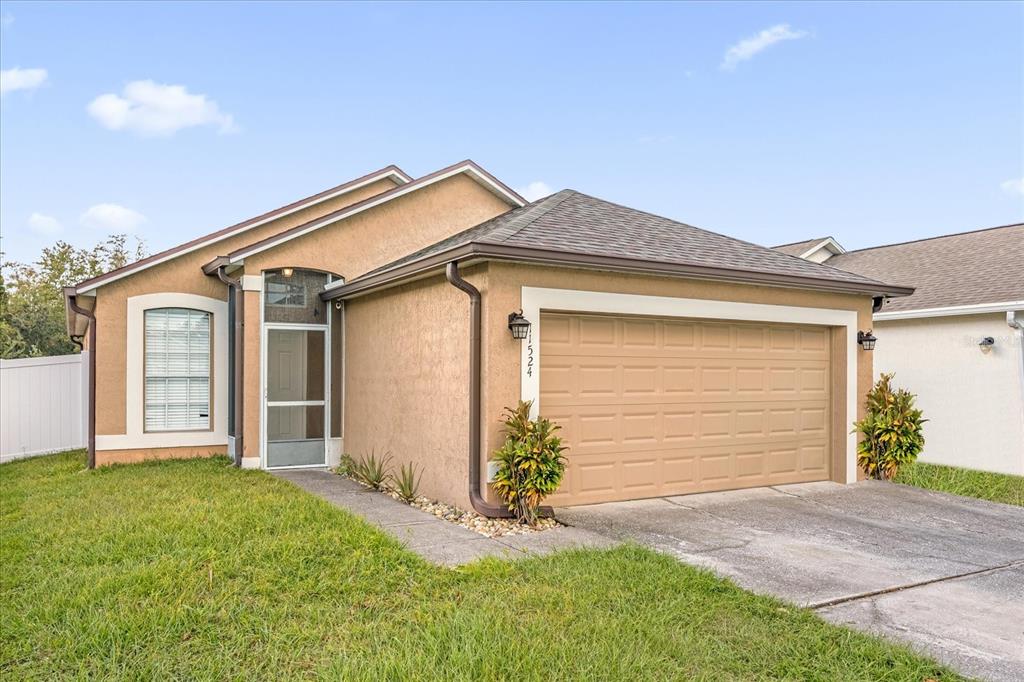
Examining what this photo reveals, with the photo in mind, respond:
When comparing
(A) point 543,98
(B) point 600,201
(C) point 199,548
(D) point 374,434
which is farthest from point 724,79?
(C) point 199,548

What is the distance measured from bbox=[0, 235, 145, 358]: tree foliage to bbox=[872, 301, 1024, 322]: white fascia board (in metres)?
30.8

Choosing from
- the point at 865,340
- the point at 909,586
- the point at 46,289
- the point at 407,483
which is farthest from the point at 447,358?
the point at 46,289

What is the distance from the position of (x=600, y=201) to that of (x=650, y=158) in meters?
9.59

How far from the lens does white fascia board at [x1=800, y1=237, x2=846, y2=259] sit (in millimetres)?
17234

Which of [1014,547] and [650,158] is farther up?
[650,158]

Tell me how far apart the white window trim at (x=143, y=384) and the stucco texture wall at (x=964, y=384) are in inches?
470

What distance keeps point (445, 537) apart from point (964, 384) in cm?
976

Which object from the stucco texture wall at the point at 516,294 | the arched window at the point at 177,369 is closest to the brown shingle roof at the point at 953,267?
the stucco texture wall at the point at 516,294

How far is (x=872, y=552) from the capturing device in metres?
6.00

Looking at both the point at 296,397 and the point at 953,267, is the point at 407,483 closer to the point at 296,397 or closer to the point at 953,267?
the point at 296,397

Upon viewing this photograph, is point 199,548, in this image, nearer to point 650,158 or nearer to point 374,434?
point 374,434

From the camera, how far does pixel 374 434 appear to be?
963 cm

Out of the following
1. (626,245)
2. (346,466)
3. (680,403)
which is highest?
(626,245)

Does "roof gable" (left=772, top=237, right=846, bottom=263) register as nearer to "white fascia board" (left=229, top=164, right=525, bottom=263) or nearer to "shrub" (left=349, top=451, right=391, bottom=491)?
"white fascia board" (left=229, top=164, right=525, bottom=263)
